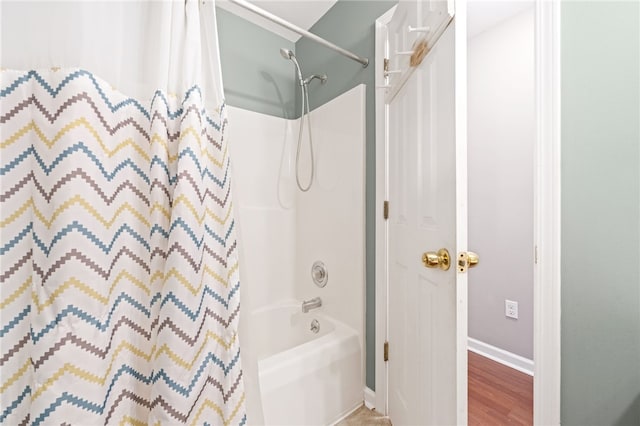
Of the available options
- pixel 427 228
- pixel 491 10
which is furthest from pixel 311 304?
pixel 491 10

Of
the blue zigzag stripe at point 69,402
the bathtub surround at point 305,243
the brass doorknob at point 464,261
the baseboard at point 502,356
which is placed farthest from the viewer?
the baseboard at point 502,356

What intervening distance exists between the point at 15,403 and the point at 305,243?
1.48m

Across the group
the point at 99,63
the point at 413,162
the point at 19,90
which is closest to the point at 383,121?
the point at 413,162

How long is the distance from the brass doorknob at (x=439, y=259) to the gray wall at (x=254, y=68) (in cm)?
154

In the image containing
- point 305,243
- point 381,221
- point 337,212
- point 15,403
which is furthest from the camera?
point 305,243

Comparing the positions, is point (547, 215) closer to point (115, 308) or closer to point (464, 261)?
point (464, 261)

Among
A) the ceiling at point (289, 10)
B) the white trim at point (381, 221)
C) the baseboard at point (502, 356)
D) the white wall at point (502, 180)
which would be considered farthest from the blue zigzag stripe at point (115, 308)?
the baseboard at point (502, 356)

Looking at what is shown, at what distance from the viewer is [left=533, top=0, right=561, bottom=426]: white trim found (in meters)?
0.94

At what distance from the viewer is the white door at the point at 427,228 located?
2.51ft

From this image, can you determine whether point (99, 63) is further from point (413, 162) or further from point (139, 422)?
point (413, 162)

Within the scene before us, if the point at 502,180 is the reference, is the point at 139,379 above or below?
below

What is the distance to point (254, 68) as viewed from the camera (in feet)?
6.10

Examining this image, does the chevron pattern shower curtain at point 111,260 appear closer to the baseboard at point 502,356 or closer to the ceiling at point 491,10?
the baseboard at point 502,356

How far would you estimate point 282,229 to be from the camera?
76.2 inches
